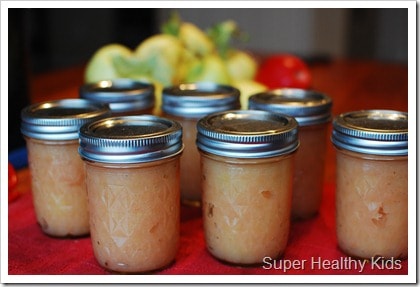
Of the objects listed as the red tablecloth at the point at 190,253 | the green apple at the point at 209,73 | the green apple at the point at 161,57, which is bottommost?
the red tablecloth at the point at 190,253

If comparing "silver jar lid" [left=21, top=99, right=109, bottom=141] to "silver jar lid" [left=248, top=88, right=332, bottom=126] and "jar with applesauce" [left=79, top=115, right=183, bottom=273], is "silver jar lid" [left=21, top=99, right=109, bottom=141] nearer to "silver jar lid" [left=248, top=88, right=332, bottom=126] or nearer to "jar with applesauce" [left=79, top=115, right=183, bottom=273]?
"jar with applesauce" [left=79, top=115, right=183, bottom=273]

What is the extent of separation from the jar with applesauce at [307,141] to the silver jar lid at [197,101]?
39 mm

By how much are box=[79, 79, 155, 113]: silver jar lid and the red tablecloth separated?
0.21 m

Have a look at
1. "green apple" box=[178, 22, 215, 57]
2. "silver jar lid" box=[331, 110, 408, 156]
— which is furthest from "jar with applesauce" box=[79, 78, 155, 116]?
"green apple" box=[178, 22, 215, 57]

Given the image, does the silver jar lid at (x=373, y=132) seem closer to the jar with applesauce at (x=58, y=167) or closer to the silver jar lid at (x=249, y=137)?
the silver jar lid at (x=249, y=137)

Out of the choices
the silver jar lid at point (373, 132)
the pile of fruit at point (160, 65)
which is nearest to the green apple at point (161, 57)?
the pile of fruit at point (160, 65)

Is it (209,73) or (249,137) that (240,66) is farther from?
(249,137)

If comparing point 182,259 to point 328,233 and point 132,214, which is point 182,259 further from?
point 328,233

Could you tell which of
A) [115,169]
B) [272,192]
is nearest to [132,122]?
[115,169]

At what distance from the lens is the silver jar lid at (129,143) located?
75cm

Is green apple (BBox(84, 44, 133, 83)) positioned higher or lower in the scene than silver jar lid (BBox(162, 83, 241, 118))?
higher

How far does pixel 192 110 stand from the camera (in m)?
0.99

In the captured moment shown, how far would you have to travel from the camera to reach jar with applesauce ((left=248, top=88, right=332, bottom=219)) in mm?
950

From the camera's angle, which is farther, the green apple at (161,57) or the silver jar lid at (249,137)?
the green apple at (161,57)
